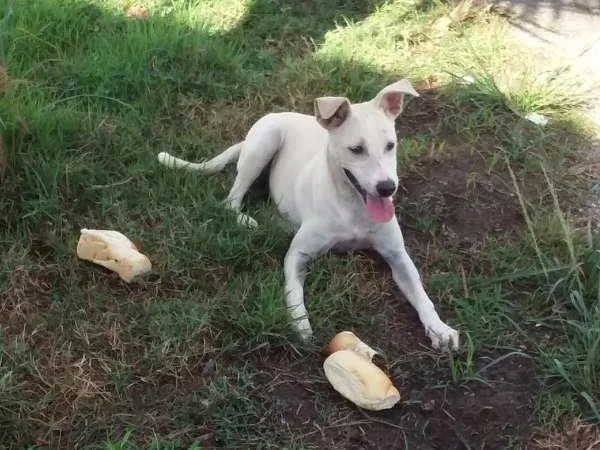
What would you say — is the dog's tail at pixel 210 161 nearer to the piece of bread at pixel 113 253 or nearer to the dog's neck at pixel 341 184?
the piece of bread at pixel 113 253

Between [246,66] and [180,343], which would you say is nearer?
[180,343]

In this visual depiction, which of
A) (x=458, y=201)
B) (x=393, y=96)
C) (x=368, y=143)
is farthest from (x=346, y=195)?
(x=458, y=201)

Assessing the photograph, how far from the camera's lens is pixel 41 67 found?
459 centimetres

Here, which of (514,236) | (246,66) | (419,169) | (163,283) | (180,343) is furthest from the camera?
(246,66)

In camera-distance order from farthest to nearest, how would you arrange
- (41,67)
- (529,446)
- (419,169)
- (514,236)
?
(41,67), (419,169), (514,236), (529,446)

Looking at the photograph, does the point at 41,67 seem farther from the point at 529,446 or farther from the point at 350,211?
the point at 529,446

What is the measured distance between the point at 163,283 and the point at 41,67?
1.80 m

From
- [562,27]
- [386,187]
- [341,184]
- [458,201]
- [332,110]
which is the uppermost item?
[332,110]

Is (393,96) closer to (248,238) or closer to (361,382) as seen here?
(248,238)

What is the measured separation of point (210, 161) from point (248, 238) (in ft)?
2.30

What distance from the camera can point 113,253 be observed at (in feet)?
11.2

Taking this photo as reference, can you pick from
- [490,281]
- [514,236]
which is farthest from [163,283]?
[514,236]

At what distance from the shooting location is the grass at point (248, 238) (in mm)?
2953

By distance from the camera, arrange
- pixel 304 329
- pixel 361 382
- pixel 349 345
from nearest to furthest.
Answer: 1. pixel 361 382
2. pixel 349 345
3. pixel 304 329
